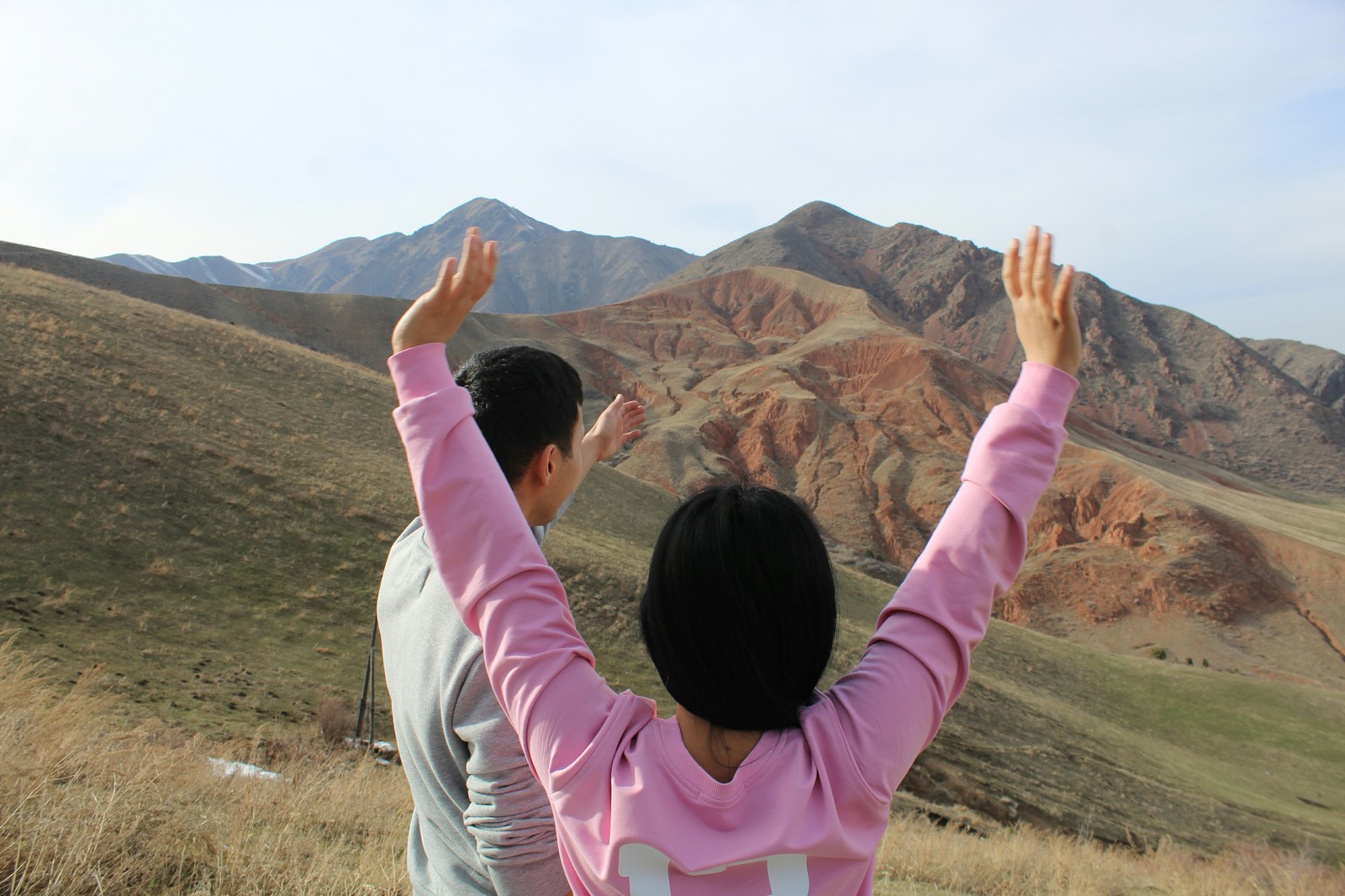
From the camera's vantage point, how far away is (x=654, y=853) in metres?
1.28

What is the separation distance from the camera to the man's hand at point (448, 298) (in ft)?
5.07

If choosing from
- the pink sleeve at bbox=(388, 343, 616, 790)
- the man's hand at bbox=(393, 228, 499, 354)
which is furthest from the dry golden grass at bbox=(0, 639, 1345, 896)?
the man's hand at bbox=(393, 228, 499, 354)

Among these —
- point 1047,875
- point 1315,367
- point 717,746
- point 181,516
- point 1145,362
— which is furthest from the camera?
point 1315,367

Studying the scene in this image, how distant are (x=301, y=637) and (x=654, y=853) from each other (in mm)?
11961

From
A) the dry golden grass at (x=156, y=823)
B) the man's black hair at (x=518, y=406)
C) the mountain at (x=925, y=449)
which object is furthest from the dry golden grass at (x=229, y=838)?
the mountain at (x=925, y=449)

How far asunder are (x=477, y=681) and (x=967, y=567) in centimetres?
89

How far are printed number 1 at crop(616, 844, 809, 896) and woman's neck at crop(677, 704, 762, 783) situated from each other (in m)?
0.14

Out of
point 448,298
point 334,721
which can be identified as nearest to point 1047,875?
point 448,298

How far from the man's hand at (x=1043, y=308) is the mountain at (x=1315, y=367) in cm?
11190

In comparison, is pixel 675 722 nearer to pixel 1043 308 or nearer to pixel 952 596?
pixel 952 596

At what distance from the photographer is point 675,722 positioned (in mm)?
1422

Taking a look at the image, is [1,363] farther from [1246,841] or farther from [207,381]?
[1246,841]

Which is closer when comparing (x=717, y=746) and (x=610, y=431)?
(x=717, y=746)

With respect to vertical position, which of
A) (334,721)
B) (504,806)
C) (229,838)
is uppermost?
(504,806)
